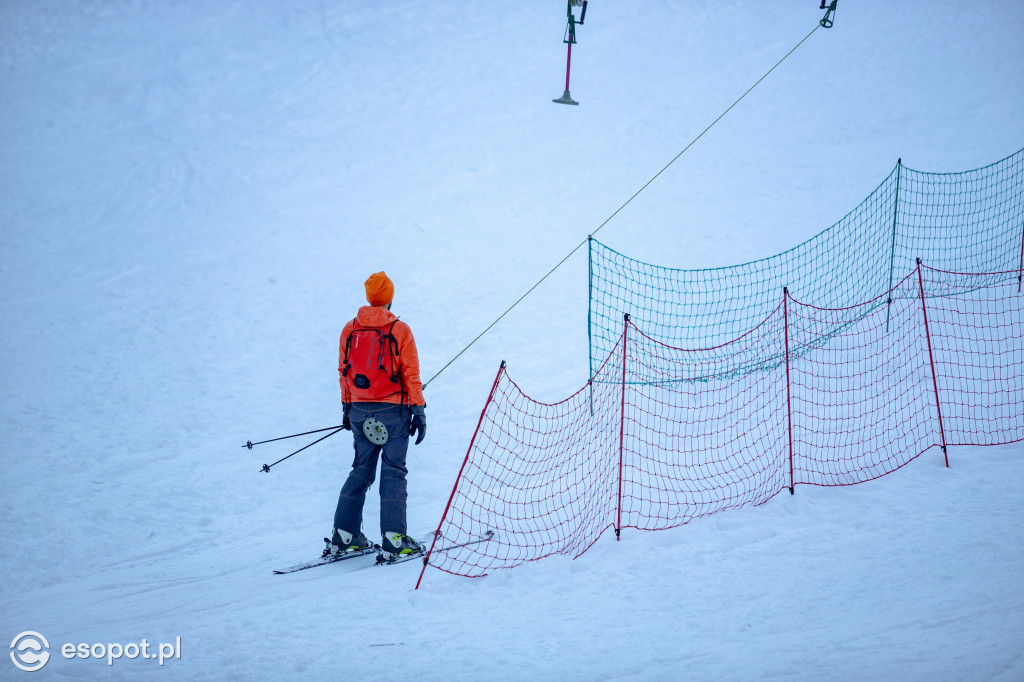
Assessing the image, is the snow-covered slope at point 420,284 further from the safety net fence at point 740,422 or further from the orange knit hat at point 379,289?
the orange knit hat at point 379,289

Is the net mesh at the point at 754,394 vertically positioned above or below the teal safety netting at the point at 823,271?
below

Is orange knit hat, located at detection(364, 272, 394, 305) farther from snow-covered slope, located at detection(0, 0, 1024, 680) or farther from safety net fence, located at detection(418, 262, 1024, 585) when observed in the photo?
snow-covered slope, located at detection(0, 0, 1024, 680)

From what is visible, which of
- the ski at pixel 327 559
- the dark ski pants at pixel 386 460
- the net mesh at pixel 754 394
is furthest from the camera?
the net mesh at pixel 754 394

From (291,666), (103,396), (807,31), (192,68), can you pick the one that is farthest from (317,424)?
(807,31)

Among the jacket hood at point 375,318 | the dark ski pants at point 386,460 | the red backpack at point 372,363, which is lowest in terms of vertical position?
the dark ski pants at point 386,460

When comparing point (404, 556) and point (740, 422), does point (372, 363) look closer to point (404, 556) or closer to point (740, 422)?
point (404, 556)

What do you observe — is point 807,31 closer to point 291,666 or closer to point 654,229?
point 654,229

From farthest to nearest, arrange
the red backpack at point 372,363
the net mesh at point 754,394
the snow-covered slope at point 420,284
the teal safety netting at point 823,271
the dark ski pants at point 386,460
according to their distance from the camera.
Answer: the teal safety netting at point 823,271, the net mesh at point 754,394, the dark ski pants at point 386,460, the red backpack at point 372,363, the snow-covered slope at point 420,284

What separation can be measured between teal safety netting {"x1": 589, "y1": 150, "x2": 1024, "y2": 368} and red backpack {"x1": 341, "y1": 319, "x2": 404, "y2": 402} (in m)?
3.98

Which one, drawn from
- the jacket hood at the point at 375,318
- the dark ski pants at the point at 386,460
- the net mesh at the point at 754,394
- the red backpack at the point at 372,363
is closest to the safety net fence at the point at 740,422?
the net mesh at the point at 754,394

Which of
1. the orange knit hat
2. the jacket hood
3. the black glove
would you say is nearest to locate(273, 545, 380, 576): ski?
the black glove

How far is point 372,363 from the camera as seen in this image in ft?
17.7

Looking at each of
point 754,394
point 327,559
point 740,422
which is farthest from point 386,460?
point 754,394

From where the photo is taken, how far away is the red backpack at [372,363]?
536cm
